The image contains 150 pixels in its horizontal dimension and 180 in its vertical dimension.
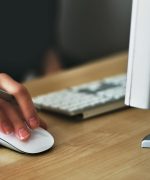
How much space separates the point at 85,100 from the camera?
1.02 metres

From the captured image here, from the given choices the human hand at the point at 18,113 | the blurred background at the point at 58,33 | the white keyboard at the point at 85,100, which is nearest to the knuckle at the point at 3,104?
the human hand at the point at 18,113

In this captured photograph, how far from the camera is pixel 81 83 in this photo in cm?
128

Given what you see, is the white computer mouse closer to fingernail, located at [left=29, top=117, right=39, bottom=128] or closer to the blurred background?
fingernail, located at [left=29, top=117, right=39, bottom=128]

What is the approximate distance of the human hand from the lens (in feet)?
2.68

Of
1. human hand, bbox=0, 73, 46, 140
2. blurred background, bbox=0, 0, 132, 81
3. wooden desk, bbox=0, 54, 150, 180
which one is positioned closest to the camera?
wooden desk, bbox=0, 54, 150, 180

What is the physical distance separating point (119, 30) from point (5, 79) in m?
1.50

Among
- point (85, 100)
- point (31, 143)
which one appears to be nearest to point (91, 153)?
point (31, 143)

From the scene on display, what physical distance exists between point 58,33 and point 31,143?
1566 millimetres

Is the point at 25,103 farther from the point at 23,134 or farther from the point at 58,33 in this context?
the point at 58,33

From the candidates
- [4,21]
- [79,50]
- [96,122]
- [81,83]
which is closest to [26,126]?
[96,122]

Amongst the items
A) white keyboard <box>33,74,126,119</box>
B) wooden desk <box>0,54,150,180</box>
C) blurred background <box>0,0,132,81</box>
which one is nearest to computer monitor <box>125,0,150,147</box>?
wooden desk <box>0,54,150,180</box>

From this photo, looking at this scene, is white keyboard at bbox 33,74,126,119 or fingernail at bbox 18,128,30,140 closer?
fingernail at bbox 18,128,30,140

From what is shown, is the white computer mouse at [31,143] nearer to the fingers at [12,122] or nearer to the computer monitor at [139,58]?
the fingers at [12,122]

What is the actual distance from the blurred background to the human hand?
1250 mm
